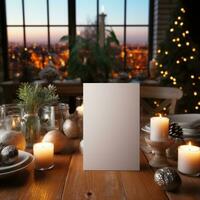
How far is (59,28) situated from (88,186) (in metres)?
3.78

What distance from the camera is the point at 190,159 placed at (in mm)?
867

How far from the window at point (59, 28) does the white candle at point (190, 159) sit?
3579 millimetres

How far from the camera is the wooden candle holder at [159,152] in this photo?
3.11 ft

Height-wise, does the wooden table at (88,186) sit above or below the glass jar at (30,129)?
below

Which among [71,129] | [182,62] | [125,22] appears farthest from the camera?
[125,22]

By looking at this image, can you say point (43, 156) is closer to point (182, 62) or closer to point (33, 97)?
point (33, 97)

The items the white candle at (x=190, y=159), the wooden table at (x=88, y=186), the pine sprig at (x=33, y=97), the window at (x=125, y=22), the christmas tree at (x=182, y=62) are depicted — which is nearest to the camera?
the wooden table at (x=88, y=186)

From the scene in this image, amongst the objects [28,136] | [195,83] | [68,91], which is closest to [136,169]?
[28,136]

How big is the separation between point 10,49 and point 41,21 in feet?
2.11

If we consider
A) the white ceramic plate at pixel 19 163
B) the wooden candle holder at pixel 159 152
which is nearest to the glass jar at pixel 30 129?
the white ceramic plate at pixel 19 163

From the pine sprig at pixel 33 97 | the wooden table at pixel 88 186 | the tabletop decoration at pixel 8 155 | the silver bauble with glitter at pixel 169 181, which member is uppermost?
the pine sprig at pixel 33 97

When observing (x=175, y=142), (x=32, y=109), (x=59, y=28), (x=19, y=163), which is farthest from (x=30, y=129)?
(x=59, y=28)

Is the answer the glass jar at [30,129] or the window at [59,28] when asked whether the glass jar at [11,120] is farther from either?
the window at [59,28]

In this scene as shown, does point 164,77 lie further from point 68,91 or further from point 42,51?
point 42,51
